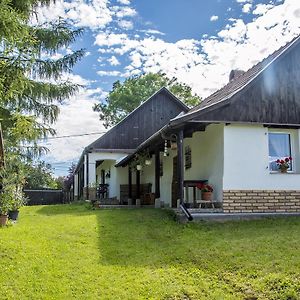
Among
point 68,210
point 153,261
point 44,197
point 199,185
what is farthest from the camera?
point 44,197

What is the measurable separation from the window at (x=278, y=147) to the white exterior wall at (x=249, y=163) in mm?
348

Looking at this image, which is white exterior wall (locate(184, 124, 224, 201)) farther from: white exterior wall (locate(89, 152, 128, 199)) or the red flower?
white exterior wall (locate(89, 152, 128, 199))

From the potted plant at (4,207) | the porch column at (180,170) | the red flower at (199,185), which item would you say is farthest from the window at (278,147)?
the potted plant at (4,207)

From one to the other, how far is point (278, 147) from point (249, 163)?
1.22m

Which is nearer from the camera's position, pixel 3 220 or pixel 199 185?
pixel 3 220

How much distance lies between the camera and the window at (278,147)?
12.0m

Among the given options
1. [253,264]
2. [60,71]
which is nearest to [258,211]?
[253,264]

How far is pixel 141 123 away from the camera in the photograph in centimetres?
2444

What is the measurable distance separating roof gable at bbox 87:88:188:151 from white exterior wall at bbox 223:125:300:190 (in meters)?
12.7

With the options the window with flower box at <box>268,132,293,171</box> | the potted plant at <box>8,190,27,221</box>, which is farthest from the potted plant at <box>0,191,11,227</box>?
the window with flower box at <box>268,132,293,171</box>

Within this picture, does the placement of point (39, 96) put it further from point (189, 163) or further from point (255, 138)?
point (255, 138)

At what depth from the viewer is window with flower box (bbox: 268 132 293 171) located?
39.4 feet

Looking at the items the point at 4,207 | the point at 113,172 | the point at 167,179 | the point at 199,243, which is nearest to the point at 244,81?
the point at 167,179

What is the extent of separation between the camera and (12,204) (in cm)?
1191
